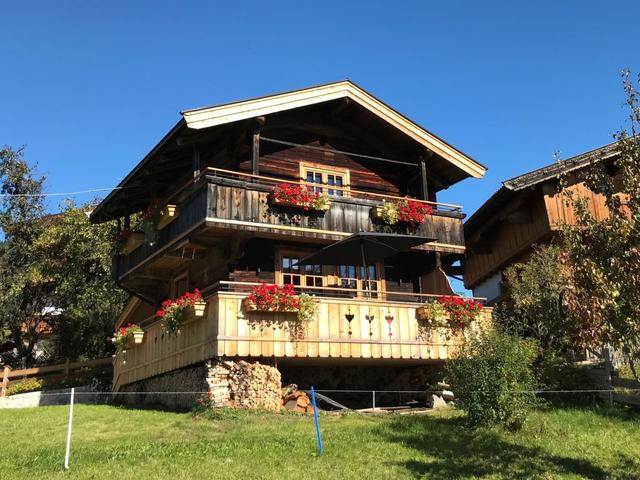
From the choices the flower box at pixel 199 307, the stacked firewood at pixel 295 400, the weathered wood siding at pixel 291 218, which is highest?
the weathered wood siding at pixel 291 218

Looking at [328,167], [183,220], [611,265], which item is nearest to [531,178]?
[328,167]

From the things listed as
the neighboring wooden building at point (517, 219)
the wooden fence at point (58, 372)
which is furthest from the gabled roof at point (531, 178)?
the wooden fence at point (58, 372)

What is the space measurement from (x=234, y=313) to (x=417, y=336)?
4988 mm

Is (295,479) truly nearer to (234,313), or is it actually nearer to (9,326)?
(234,313)

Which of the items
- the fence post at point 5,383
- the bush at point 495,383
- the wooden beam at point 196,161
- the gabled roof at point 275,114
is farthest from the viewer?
the fence post at point 5,383

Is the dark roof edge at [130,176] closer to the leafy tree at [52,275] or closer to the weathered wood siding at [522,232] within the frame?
the leafy tree at [52,275]

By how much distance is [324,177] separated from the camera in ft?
69.9

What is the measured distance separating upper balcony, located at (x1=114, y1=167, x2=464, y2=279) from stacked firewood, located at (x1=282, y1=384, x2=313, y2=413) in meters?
4.14

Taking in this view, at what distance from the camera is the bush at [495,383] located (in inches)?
511

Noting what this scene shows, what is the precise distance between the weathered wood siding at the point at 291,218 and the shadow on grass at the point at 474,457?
644 centimetres

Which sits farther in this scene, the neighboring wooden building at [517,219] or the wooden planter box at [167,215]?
the neighboring wooden building at [517,219]

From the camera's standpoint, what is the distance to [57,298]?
107 ft

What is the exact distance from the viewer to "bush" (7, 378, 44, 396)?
1065 inches

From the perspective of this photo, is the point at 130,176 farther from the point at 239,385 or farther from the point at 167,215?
the point at 239,385
